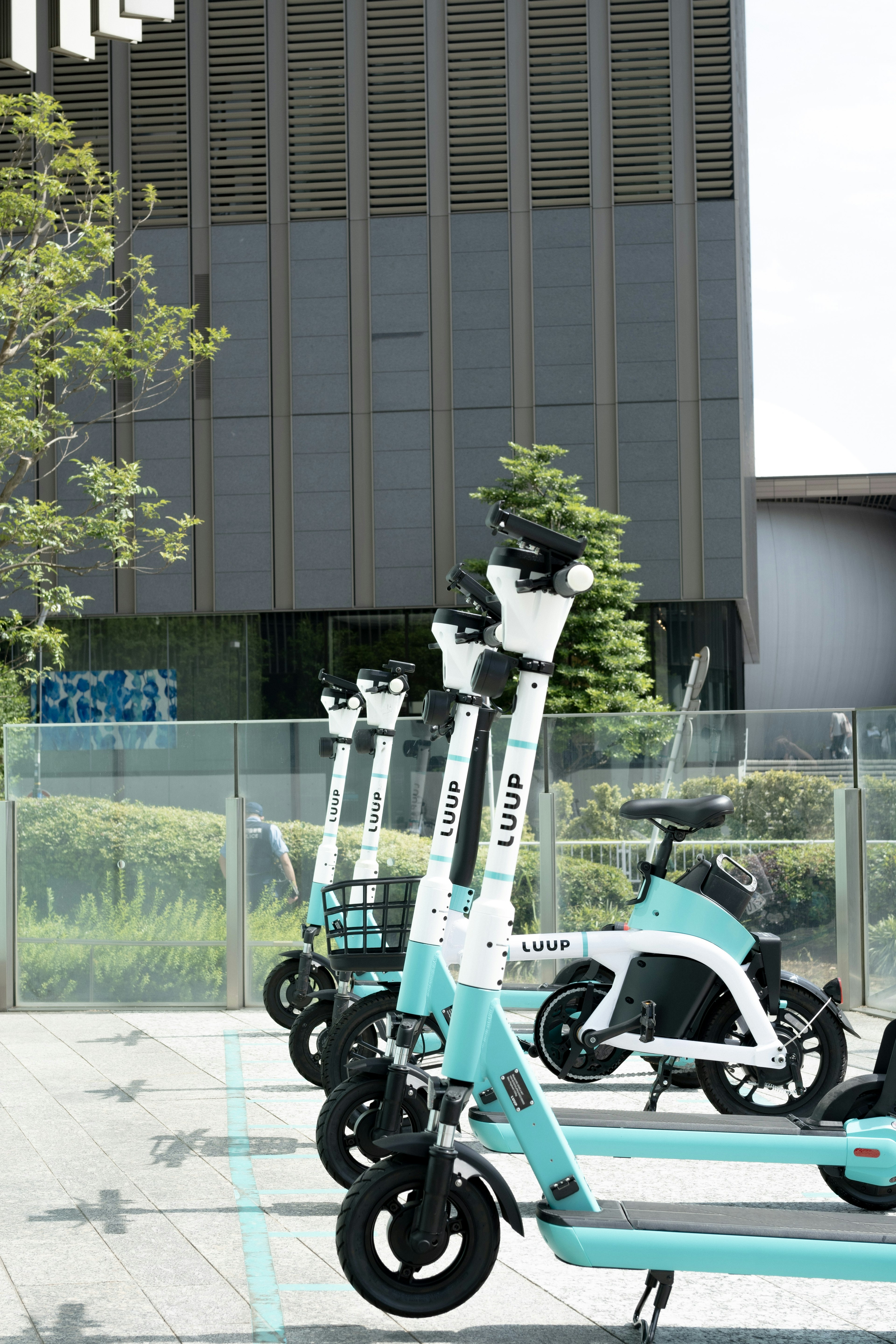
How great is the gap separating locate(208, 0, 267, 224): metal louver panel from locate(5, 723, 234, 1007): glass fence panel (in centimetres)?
1453

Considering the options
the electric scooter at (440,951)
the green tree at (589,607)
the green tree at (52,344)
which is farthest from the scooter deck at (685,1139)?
the green tree at (589,607)

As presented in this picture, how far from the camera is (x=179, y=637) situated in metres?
22.5

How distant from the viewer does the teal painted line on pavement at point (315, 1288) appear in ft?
12.8

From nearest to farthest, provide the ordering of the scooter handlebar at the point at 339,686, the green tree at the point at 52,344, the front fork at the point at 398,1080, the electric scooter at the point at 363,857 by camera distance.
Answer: the front fork at the point at 398,1080 < the electric scooter at the point at 363,857 < the scooter handlebar at the point at 339,686 < the green tree at the point at 52,344

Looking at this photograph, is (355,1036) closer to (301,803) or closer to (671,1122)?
(671,1122)

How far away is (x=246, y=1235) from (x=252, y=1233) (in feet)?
0.09

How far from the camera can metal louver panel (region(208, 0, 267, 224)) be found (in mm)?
21703

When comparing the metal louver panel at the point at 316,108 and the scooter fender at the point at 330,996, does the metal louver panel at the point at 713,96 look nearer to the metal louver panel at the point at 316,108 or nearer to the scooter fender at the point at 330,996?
the metal louver panel at the point at 316,108

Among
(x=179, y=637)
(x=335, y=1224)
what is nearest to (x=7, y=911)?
(x=335, y=1224)

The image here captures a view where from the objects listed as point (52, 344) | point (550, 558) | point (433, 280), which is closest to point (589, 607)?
point (433, 280)

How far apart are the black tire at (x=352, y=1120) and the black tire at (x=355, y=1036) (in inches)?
31.1

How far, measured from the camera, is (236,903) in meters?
9.37

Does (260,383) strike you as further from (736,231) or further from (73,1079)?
(73,1079)

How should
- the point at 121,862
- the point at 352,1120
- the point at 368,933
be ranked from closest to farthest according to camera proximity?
the point at 352,1120 → the point at 368,933 → the point at 121,862
